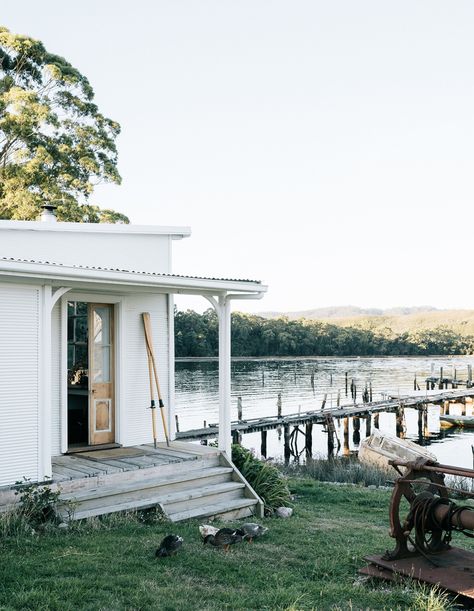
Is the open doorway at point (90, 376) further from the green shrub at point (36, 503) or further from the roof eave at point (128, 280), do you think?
the green shrub at point (36, 503)

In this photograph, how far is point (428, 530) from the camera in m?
5.79

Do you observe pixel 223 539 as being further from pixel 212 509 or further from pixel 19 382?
pixel 19 382

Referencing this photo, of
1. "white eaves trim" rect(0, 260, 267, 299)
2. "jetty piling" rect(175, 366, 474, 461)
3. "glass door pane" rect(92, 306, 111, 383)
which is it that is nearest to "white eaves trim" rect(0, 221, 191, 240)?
"glass door pane" rect(92, 306, 111, 383)

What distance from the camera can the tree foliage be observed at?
21656 millimetres

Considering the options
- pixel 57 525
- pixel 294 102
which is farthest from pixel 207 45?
pixel 57 525

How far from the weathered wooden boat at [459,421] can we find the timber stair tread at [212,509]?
26729mm

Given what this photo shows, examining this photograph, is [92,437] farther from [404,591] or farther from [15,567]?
[404,591]

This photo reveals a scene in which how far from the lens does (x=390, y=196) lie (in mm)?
49719

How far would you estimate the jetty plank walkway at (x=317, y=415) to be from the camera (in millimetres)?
20219

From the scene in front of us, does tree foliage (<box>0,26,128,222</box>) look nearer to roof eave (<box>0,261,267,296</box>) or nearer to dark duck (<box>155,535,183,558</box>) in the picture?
roof eave (<box>0,261,267,296</box>)

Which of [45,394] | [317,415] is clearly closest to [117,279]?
[45,394]

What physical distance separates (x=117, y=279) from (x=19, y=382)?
178 cm

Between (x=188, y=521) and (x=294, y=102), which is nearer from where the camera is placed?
(x=188, y=521)

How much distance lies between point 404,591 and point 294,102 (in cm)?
2804
